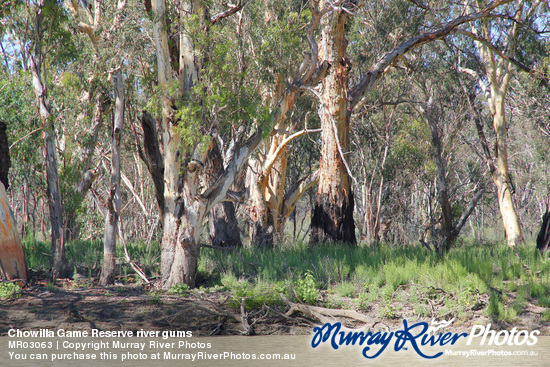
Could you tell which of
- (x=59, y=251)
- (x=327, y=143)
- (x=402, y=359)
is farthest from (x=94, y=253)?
(x=402, y=359)

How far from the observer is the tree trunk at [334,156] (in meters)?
11.5

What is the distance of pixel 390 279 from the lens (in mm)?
7980

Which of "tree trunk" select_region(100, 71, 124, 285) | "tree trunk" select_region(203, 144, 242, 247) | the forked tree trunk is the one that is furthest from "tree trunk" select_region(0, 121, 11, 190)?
the forked tree trunk

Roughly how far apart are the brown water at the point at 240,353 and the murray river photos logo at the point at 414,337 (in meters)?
0.09

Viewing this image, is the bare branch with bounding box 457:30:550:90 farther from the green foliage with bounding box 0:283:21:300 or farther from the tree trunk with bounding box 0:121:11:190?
the green foliage with bounding box 0:283:21:300

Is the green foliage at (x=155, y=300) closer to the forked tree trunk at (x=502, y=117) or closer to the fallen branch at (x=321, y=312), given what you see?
the fallen branch at (x=321, y=312)

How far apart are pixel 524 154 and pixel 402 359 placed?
24.7 m

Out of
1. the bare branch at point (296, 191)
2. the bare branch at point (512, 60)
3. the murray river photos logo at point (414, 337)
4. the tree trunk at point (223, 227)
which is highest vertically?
the bare branch at point (512, 60)

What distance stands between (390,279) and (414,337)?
4.84 ft

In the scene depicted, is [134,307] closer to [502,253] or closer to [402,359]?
[402,359]

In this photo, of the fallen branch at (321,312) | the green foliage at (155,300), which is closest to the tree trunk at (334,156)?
the fallen branch at (321,312)

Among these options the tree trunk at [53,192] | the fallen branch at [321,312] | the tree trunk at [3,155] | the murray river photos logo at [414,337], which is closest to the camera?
the murray river photos logo at [414,337]

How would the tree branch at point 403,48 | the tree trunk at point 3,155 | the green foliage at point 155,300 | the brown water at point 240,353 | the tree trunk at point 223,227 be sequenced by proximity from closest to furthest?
1. the brown water at point 240,353
2. the green foliage at point 155,300
3. the tree trunk at point 3,155
4. the tree branch at point 403,48
5. the tree trunk at point 223,227

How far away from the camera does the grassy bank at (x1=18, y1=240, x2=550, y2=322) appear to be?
723 cm
